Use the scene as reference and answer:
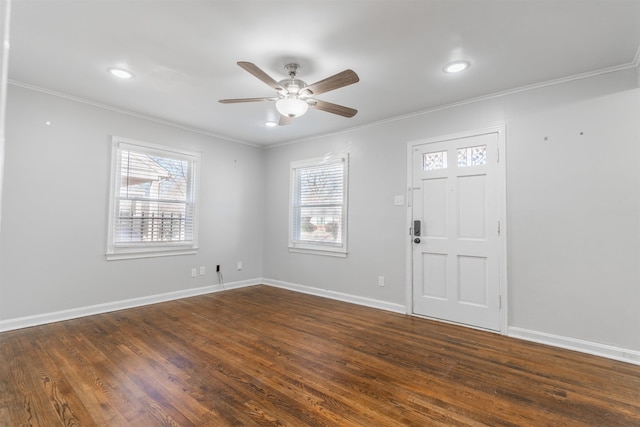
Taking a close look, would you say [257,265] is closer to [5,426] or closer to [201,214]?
[201,214]

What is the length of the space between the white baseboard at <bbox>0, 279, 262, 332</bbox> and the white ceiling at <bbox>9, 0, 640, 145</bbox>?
2474mm

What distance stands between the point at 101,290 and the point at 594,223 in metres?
5.34

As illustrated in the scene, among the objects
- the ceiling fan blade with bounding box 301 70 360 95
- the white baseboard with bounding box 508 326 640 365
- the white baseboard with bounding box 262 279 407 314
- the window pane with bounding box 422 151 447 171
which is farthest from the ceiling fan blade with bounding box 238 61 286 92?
the white baseboard with bounding box 508 326 640 365

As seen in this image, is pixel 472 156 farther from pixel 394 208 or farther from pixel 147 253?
pixel 147 253

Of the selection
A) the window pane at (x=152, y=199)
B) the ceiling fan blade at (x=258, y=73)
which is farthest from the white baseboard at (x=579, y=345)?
the window pane at (x=152, y=199)

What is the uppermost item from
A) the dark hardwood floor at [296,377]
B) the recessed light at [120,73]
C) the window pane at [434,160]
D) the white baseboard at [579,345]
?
the recessed light at [120,73]

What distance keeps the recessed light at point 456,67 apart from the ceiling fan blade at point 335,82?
3.45ft

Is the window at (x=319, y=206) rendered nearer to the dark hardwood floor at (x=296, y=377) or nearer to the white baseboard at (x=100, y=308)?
the white baseboard at (x=100, y=308)

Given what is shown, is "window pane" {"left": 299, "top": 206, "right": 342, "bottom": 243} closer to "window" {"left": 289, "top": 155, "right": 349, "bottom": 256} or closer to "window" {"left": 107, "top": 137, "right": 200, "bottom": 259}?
"window" {"left": 289, "top": 155, "right": 349, "bottom": 256}

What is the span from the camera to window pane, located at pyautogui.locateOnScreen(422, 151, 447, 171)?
4004mm

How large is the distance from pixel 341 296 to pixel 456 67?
3.27m

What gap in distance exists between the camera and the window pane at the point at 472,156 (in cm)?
371

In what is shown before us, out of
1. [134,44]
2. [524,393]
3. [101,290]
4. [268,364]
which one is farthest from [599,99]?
[101,290]

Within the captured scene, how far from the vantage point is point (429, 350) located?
10.1ft
